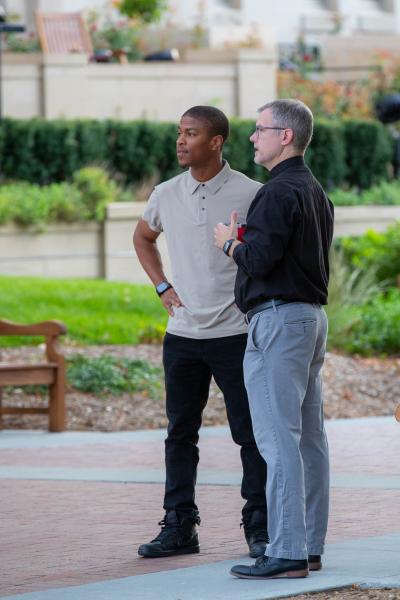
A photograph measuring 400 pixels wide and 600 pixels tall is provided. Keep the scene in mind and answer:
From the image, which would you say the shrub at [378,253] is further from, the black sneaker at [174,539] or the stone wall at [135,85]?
the black sneaker at [174,539]

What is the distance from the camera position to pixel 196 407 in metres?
6.32

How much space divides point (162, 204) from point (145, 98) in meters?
18.9

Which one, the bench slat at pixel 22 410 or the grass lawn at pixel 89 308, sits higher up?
the grass lawn at pixel 89 308

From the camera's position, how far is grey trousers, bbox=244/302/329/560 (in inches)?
221

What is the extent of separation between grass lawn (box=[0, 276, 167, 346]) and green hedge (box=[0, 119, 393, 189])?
5635 mm

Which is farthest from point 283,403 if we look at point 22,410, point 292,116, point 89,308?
point 89,308

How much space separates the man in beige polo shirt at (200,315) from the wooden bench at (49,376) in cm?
464

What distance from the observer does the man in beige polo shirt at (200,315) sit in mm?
6164

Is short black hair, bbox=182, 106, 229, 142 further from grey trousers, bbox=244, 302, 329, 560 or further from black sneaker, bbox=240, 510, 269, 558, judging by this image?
black sneaker, bbox=240, 510, 269, 558

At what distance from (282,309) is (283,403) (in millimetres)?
367

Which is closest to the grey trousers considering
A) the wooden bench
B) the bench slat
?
the wooden bench

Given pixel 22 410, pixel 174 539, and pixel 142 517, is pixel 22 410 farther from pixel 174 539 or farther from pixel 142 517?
pixel 174 539

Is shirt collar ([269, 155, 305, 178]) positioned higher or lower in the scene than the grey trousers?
higher

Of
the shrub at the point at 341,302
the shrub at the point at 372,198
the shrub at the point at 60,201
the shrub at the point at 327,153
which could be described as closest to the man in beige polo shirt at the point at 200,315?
the shrub at the point at 341,302
